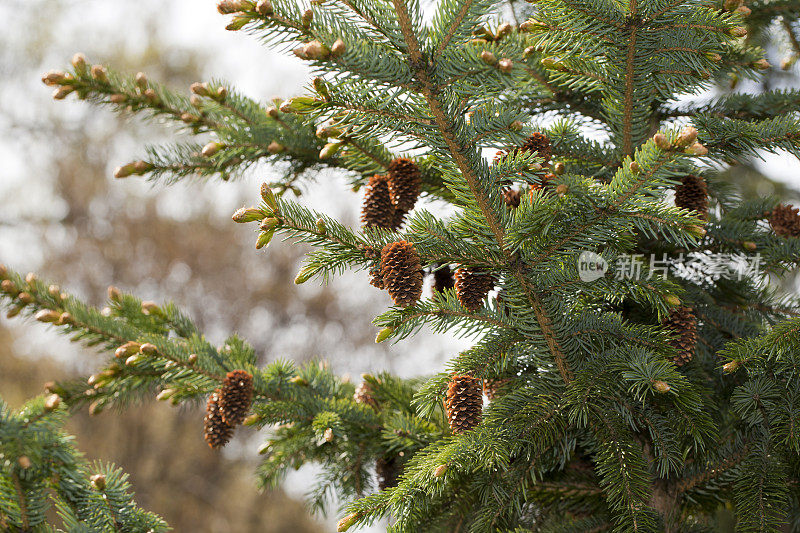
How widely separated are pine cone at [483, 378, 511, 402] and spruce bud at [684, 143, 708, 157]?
528 mm

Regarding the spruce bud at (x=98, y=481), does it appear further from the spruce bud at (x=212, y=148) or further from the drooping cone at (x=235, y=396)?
the spruce bud at (x=212, y=148)

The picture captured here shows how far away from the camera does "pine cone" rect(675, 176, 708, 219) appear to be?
1006 mm

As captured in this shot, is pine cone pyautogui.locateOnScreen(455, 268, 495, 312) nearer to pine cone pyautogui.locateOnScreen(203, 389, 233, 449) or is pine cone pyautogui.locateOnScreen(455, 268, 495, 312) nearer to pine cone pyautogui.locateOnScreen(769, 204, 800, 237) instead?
pine cone pyautogui.locateOnScreen(203, 389, 233, 449)

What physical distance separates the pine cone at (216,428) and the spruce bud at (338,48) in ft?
2.23

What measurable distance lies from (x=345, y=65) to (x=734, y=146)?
26.6 inches

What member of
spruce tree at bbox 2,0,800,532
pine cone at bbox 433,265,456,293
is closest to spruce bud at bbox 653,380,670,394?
spruce tree at bbox 2,0,800,532

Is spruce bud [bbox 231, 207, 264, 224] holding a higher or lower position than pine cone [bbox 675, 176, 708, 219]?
higher

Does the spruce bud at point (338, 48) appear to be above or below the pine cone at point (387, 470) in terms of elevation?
above

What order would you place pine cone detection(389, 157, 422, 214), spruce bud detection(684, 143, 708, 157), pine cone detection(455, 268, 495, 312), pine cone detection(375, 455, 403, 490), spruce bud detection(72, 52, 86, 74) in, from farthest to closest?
pine cone detection(375, 455, 403, 490) < spruce bud detection(72, 52, 86, 74) < pine cone detection(389, 157, 422, 214) < pine cone detection(455, 268, 495, 312) < spruce bud detection(684, 143, 708, 157)

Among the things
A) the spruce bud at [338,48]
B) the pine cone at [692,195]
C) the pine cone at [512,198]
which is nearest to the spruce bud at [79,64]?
the spruce bud at [338,48]

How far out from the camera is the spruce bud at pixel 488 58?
0.68 meters

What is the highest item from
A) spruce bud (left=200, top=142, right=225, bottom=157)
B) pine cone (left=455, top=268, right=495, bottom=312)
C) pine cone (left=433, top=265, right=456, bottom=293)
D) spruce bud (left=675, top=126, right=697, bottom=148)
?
spruce bud (left=200, top=142, right=225, bottom=157)

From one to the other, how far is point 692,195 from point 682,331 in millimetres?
275

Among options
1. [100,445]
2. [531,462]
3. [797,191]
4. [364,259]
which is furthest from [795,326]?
[100,445]
